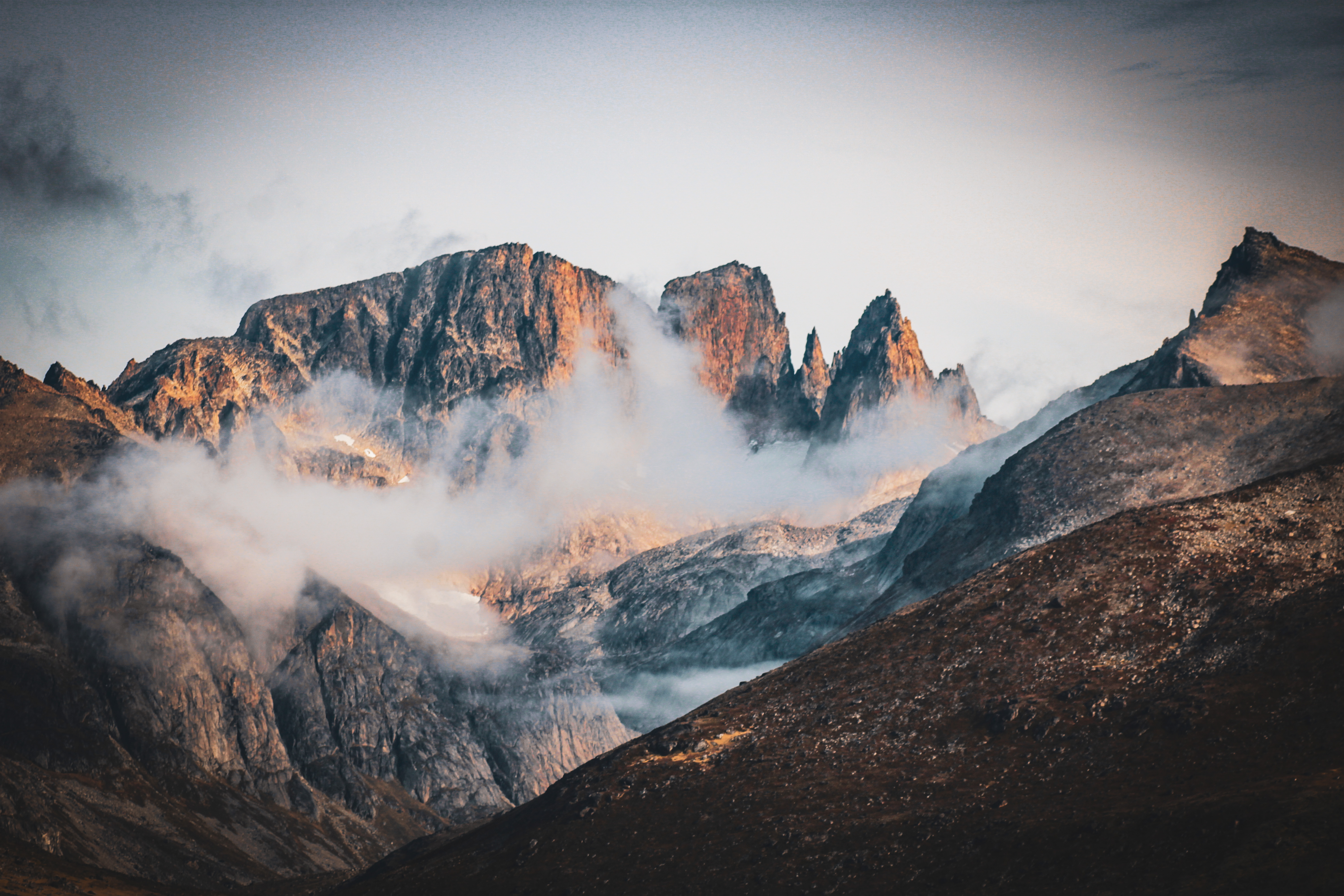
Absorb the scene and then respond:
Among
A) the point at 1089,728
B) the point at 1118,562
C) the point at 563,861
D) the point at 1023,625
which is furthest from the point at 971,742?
the point at 563,861

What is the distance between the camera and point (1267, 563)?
569 feet

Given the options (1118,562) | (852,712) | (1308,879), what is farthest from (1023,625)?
(1308,879)

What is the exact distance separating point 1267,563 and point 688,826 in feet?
291

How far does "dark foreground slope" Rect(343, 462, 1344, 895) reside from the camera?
11681cm

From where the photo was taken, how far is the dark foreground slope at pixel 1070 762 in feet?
383

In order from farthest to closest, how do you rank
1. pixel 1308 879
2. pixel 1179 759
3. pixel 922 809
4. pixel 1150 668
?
pixel 1150 668 < pixel 922 809 < pixel 1179 759 < pixel 1308 879

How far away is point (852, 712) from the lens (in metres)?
190

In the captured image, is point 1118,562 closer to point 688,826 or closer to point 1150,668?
point 1150,668

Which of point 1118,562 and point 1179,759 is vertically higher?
point 1118,562

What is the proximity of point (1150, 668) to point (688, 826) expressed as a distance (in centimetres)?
6587

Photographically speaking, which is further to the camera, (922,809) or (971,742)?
(971,742)

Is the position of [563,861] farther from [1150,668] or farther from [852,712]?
[1150,668]

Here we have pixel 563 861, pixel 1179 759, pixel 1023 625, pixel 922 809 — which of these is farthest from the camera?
pixel 1023 625

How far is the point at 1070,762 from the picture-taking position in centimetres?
14975
